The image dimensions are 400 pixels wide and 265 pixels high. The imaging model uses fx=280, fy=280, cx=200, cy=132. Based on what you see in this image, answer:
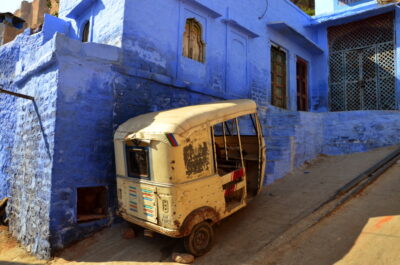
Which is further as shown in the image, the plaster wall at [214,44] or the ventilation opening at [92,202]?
the plaster wall at [214,44]

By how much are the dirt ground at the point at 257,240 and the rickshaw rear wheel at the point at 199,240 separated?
4.3 inches

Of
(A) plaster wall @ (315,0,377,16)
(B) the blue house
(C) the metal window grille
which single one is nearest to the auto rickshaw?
(B) the blue house

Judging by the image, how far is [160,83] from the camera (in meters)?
6.71

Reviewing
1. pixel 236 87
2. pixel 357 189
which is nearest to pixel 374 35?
pixel 236 87

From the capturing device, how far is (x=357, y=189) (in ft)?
19.5

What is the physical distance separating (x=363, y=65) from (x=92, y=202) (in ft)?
40.0

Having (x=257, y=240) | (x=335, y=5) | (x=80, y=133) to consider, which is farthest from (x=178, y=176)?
(x=335, y=5)

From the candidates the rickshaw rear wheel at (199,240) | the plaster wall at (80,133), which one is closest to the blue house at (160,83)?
the plaster wall at (80,133)

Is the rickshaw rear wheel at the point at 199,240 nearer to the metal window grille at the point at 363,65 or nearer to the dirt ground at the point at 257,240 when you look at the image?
the dirt ground at the point at 257,240

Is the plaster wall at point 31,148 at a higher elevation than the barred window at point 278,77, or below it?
below

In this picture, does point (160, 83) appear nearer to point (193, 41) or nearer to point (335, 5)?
point (193, 41)

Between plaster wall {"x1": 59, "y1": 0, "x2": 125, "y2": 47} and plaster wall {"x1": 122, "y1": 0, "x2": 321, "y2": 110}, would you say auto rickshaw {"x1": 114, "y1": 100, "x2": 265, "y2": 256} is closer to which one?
plaster wall {"x1": 122, "y1": 0, "x2": 321, "y2": 110}

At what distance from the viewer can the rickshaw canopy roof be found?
3.84 m

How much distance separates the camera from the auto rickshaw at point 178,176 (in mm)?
3832
